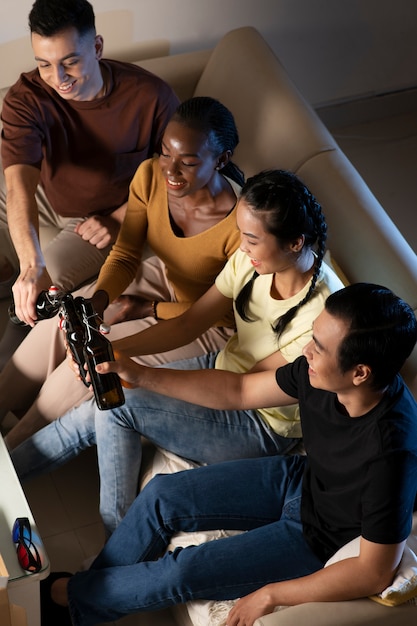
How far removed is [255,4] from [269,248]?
1.75 meters

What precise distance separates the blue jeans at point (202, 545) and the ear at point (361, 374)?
0.43 m

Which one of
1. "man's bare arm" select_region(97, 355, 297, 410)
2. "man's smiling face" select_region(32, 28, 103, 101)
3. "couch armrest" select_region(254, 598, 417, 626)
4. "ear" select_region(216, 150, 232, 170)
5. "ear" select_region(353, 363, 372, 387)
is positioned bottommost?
"couch armrest" select_region(254, 598, 417, 626)

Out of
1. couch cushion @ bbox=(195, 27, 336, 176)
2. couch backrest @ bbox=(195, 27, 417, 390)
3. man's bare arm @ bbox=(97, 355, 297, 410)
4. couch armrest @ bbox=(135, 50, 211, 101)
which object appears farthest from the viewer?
couch armrest @ bbox=(135, 50, 211, 101)

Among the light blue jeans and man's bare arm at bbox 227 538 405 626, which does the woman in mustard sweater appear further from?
man's bare arm at bbox 227 538 405 626

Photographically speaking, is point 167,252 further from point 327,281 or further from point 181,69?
point 181,69

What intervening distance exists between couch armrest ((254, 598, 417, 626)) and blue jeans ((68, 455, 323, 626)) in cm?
20

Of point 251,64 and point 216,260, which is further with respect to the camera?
point 251,64

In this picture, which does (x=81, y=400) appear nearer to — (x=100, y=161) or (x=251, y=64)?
(x=100, y=161)

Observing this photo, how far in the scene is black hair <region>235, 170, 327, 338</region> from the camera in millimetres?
1890

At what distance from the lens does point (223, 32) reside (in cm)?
333

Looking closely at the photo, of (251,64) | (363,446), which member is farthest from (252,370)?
(251,64)

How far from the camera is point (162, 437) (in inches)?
83.4

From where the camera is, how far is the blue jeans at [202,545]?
185 cm

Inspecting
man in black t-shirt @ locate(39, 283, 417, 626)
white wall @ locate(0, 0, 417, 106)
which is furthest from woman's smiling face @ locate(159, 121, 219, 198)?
white wall @ locate(0, 0, 417, 106)
